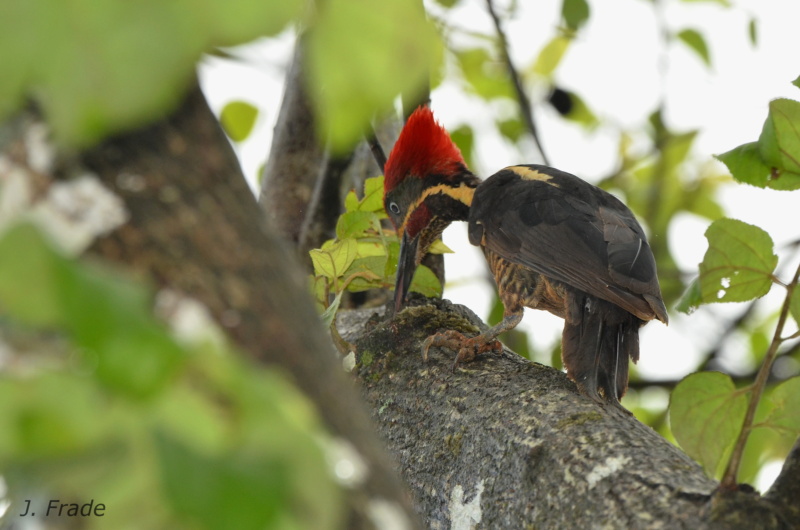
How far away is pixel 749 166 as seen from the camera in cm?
171

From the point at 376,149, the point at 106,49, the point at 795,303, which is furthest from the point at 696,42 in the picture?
the point at 106,49

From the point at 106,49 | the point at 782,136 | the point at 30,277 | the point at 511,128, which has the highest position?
the point at 106,49

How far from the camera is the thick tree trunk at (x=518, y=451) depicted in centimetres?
143

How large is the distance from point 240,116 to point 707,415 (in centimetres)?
251

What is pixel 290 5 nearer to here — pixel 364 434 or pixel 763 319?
pixel 364 434

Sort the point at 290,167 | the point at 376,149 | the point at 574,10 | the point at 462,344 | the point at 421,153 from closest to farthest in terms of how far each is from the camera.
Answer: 1. the point at 462,344
2. the point at 574,10
3. the point at 376,149
4. the point at 290,167
5. the point at 421,153

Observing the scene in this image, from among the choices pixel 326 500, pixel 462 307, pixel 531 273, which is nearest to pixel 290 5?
pixel 326 500

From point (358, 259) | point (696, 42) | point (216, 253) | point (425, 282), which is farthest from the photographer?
point (696, 42)

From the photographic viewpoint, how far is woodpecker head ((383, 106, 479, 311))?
369 centimetres

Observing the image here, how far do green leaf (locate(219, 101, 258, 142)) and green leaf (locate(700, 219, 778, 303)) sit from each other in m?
2.39

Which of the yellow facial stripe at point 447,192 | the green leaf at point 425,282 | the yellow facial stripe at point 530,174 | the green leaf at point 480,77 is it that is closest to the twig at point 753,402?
the green leaf at point 425,282

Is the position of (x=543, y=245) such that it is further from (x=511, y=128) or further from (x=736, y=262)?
(x=511, y=128)

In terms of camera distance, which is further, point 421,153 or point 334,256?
point 421,153

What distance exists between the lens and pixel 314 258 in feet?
7.58
